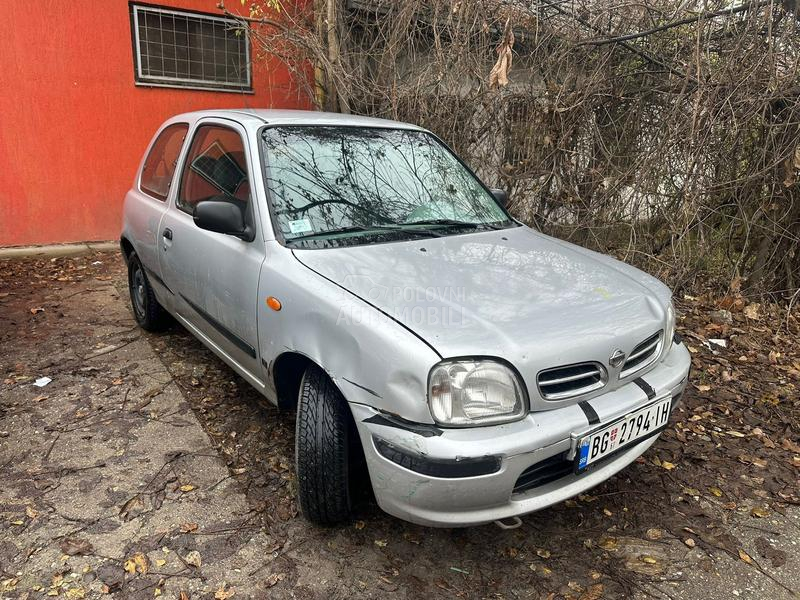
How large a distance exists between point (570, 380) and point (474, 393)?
39cm

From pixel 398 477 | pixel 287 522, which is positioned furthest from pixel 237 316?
pixel 398 477

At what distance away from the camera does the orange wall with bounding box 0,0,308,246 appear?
5898 mm

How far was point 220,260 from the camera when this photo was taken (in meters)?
2.76

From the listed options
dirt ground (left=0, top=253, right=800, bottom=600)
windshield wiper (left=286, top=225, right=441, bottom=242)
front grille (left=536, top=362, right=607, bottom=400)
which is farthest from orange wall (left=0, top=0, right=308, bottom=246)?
front grille (left=536, top=362, right=607, bottom=400)

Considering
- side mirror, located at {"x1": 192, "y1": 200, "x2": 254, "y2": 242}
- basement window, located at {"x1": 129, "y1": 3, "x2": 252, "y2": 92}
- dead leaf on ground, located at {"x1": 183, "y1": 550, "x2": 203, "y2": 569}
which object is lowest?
dead leaf on ground, located at {"x1": 183, "y1": 550, "x2": 203, "y2": 569}

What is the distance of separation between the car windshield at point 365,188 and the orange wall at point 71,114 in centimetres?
469

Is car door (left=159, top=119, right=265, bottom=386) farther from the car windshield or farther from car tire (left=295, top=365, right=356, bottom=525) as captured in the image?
car tire (left=295, top=365, right=356, bottom=525)

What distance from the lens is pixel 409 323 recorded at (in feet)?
6.28

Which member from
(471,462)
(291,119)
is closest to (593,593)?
(471,462)

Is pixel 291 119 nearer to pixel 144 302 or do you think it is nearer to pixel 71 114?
pixel 144 302

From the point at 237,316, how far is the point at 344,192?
79cm

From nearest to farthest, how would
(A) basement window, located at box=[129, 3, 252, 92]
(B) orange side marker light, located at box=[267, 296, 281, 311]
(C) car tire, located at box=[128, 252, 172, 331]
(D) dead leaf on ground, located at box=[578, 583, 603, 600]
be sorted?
(D) dead leaf on ground, located at box=[578, 583, 603, 600], (B) orange side marker light, located at box=[267, 296, 281, 311], (C) car tire, located at box=[128, 252, 172, 331], (A) basement window, located at box=[129, 3, 252, 92]

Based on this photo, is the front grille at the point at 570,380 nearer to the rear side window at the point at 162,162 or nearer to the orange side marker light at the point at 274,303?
the orange side marker light at the point at 274,303

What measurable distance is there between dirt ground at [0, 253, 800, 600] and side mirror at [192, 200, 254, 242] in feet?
3.86
